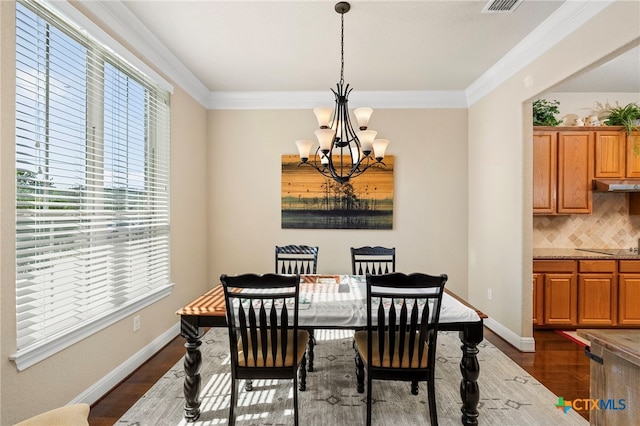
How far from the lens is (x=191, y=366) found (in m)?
2.05

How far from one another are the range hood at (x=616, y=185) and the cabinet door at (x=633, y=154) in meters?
0.09

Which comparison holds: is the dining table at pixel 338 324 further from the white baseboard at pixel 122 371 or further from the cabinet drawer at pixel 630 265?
the cabinet drawer at pixel 630 265

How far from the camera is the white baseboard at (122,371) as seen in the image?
7.30ft

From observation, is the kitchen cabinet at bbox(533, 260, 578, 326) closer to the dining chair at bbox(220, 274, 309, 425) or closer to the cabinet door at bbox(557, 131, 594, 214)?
the cabinet door at bbox(557, 131, 594, 214)

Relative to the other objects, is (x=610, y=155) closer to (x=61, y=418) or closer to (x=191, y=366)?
(x=191, y=366)

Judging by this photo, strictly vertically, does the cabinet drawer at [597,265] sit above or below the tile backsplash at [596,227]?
below

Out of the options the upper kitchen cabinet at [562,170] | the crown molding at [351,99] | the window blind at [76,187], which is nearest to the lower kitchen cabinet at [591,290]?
the upper kitchen cabinet at [562,170]

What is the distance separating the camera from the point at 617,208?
402 cm

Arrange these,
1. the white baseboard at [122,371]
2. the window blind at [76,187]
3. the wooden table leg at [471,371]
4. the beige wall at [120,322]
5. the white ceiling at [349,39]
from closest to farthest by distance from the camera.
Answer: the beige wall at [120,322] → the window blind at [76,187] → the wooden table leg at [471,371] → the white baseboard at [122,371] → the white ceiling at [349,39]

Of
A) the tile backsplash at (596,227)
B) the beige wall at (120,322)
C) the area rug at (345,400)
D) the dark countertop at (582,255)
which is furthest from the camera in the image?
the tile backsplash at (596,227)

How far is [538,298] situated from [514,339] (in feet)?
2.09

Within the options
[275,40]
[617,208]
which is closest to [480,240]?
[617,208]

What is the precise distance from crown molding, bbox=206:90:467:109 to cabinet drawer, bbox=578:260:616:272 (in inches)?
90.3

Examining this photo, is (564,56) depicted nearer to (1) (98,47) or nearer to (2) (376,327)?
(2) (376,327)
